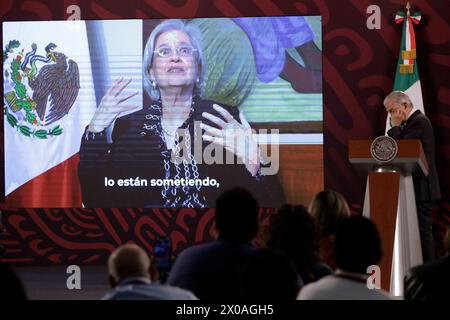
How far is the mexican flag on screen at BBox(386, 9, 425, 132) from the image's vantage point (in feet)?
23.3

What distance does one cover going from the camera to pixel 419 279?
2627 mm

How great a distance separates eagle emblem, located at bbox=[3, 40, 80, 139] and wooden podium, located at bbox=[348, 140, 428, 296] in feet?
10.4

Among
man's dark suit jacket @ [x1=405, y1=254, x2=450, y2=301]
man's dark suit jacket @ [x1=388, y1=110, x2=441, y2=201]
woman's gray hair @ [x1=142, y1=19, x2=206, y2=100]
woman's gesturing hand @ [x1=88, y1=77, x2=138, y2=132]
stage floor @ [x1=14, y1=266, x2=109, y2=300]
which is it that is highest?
woman's gray hair @ [x1=142, y1=19, x2=206, y2=100]

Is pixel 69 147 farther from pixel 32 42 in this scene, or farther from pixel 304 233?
pixel 304 233

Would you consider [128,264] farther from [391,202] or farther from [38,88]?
[38,88]

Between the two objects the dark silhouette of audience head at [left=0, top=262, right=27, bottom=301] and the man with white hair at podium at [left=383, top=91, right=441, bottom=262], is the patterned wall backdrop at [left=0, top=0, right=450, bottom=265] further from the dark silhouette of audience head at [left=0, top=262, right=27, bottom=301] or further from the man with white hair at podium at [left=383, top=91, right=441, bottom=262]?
the dark silhouette of audience head at [left=0, top=262, right=27, bottom=301]

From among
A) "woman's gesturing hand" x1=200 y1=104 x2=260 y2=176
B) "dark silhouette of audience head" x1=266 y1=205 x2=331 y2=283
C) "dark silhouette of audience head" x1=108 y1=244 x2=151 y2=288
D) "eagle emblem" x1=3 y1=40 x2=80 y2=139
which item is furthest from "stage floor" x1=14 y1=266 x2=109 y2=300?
"dark silhouette of audience head" x1=108 y1=244 x2=151 y2=288

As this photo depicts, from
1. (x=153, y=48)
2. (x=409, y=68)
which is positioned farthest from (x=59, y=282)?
(x=409, y=68)

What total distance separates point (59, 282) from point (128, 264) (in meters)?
4.91

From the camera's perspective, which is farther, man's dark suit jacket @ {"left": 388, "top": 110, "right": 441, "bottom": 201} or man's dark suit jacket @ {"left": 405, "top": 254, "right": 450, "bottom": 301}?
man's dark suit jacket @ {"left": 388, "top": 110, "right": 441, "bottom": 201}

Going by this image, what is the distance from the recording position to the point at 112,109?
24.5ft

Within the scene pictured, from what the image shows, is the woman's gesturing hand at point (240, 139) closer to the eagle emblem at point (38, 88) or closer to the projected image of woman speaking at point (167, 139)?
the projected image of woman speaking at point (167, 139)

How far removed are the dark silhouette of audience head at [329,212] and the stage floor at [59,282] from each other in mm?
3139

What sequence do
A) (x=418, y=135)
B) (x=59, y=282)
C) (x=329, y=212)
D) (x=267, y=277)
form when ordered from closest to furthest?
(x=267, y=277) < (x=329, y=212) < (x=418, y=135) < (x=59, y=282)
